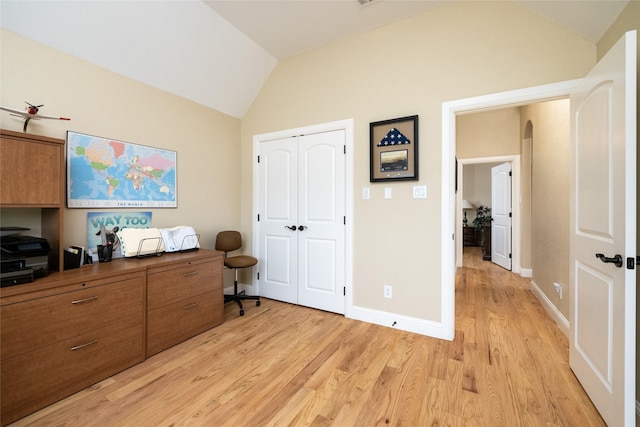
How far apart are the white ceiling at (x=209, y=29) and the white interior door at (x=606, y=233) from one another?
0.71 m

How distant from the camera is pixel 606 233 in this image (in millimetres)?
1408

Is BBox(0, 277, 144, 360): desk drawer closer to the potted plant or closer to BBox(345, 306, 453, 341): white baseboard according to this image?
BBox(345, 306, 453, 341): white baseboard

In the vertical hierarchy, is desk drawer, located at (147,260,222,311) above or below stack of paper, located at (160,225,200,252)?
below

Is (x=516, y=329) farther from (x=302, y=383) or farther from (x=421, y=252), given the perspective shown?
(x=302, y=383)

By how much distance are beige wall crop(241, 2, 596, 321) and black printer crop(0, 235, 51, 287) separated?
247cm

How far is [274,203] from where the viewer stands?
341 cm

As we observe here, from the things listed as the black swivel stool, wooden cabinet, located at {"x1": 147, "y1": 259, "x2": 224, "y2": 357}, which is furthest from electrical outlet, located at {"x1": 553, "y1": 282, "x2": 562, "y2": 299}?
wooden cabinet, located at {"x1": 147, "y1": 259, "x2": 224, "y2": 357}

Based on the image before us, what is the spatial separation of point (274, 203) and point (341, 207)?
0.98 metres

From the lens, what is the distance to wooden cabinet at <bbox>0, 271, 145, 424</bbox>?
1437 mm

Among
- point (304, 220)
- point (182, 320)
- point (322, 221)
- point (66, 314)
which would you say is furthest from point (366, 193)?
point (66, 314)

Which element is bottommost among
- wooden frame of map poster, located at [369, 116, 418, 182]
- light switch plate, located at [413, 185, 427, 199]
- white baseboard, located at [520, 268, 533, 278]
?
white baseboard, located at [520, 268, 533, 278]

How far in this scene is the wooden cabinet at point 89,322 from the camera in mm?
1448

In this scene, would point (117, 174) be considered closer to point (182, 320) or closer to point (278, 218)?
point (182, 320)

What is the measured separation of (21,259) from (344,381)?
7.15 ft
